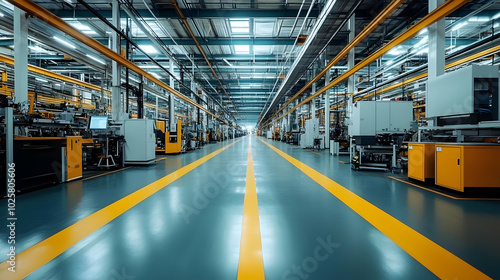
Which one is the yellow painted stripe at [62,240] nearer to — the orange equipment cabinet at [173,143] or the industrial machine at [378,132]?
the industrial machine at [378,132]

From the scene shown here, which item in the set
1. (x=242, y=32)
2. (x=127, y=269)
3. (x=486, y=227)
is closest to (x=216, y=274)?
(x=127, y=269)

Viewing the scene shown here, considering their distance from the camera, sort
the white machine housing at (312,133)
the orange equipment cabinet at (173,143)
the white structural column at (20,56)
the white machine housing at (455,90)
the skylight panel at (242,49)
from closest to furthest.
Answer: the white machine housing at (455,90) < the white structural column at (20,56) < the orange equipment cabinet at (173,143) < the skylight panel at (242,49) < the white machine housing at (312,133)

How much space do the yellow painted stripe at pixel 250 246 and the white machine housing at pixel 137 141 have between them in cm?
487

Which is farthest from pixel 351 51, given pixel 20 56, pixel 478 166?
pixel 20 56

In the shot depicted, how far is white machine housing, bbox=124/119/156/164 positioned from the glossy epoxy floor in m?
2.83

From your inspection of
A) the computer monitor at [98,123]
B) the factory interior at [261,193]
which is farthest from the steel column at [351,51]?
the computer monitor at [98,123]

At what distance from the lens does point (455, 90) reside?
12.9 feet

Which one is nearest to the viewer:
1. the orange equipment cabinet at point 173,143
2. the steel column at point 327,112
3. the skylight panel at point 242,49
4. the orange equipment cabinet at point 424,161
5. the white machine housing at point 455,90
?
the white machine housing at point 455,90

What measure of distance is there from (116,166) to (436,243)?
7.09m

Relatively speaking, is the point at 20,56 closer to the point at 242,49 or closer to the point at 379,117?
the point at 242,49

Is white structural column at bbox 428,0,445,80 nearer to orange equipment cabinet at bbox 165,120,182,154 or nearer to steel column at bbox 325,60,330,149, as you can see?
steel column at bbox 325,60,330,149

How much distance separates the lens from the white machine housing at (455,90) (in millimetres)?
3629

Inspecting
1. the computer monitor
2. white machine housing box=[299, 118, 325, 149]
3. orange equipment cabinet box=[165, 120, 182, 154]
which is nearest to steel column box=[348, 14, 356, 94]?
white machine housing box=[299, 118, 325, 149]

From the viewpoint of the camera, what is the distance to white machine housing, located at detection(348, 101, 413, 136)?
6.22 meters
